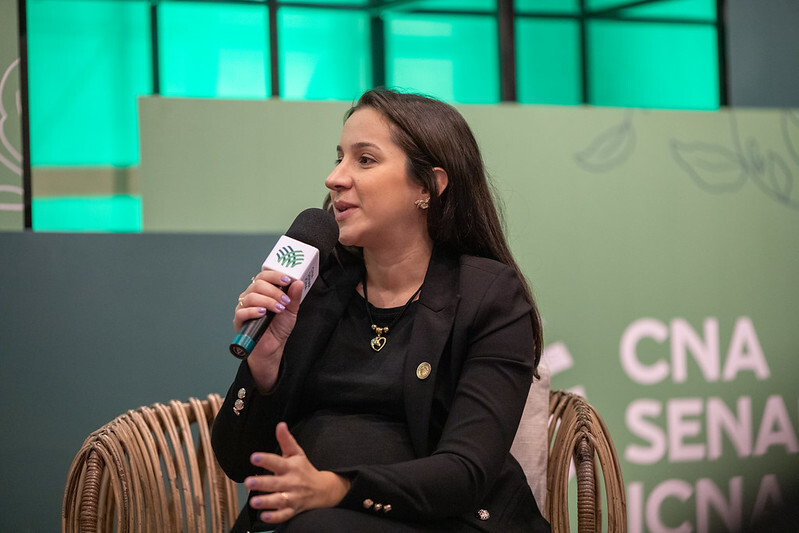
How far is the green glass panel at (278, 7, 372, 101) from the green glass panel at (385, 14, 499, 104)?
11 centimetres

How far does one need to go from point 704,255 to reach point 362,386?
1704 mm

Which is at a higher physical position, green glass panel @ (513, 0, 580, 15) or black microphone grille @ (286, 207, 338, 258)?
green glass panel @ (513, 0, 580, 15)

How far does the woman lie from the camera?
1.66 m

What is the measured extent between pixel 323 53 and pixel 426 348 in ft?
6.88

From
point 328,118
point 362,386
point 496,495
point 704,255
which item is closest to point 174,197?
point 328,118

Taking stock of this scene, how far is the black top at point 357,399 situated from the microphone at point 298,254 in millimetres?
195

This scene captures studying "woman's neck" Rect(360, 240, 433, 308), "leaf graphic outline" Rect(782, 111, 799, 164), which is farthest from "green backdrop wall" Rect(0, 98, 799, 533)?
"woman's neck" Rect(360, 240, 433, 308)

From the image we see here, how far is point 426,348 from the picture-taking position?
5.76ft

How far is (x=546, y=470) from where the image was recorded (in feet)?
7.32

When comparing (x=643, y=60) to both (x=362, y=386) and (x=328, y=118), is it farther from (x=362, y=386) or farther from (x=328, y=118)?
(x=362, y=386)

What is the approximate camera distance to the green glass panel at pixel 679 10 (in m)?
3.78

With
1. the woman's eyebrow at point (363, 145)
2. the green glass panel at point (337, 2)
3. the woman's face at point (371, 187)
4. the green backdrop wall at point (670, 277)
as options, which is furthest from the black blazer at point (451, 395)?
the green glass panel at point (337, 2)

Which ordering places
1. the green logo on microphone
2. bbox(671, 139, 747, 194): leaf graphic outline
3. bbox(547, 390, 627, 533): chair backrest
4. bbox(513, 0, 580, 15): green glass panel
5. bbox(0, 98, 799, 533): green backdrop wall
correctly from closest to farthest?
the green logo on microphone → bbox(547, 390, 627, 533): chair backrest → bbox(0, 98, 799, 533): green backdrop wall → bbox(671, 139, 747, 194): leaf graphic outline → bbox(513, 0, 580, 15): green glass panel

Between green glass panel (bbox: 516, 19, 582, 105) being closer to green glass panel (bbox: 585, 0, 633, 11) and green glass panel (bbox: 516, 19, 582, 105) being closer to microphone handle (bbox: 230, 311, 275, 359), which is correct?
green glass panel (bbox: 585, 0, 633, 11)
